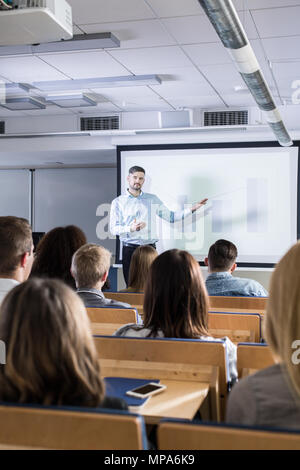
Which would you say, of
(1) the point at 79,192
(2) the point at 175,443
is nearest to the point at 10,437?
(2) the point at 175,443

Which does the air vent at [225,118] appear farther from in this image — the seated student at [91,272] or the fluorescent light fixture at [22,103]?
the seated student at [91,272]

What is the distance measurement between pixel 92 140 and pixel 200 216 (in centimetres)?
212

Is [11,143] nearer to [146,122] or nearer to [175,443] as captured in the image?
[146,122]

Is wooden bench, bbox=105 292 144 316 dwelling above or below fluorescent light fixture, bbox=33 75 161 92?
below

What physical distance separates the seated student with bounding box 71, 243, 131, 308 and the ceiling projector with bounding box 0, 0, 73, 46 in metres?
1.36

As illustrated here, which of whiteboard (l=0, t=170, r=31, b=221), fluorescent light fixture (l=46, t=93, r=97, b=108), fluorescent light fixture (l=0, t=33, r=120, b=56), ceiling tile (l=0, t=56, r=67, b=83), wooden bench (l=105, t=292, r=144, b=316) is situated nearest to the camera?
wooden bench (l=105, t=292, r=144, b=316)

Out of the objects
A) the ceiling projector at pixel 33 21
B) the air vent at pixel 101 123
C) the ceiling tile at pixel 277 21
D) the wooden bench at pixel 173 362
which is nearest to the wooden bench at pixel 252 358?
the wooden bench at pixel 173 362

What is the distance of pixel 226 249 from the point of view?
428 centimetres

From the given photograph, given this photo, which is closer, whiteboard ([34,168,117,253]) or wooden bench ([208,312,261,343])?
wooden bench ([208,312,261,343])

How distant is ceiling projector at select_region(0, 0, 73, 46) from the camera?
121 inches

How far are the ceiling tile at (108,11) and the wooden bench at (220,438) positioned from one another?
3.70 meters

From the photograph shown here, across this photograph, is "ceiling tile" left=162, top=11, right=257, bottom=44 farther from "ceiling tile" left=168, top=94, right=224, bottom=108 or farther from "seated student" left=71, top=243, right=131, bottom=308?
"seated student" left=71, top=243, right=131, bottom=308

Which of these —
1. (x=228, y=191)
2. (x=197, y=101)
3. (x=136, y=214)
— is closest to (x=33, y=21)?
(x=197, y=101)

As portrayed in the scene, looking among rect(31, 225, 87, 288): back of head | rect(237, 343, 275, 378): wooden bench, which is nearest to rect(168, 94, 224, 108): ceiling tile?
rect(31, 225, 87, 288): back of head
